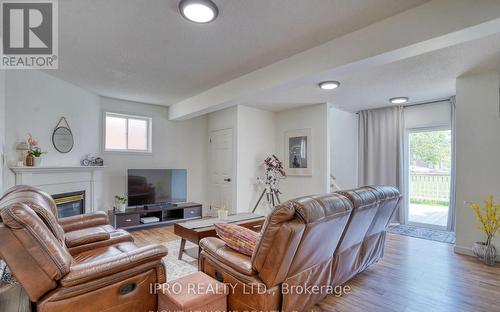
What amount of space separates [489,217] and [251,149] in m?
3.77

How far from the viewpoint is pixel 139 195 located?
4766mm

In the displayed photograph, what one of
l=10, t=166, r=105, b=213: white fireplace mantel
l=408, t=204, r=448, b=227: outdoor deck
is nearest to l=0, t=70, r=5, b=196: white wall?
l=10, t=166, r=105, b=213: white fireplace mantel

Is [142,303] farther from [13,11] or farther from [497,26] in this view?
[497,26]

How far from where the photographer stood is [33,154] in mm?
3350

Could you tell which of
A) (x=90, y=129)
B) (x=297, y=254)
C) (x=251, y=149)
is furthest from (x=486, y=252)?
(x=90, y=129)

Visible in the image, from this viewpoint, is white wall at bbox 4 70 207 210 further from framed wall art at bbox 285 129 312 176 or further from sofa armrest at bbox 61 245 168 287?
sofa armrest at bbox 61 245 168 287

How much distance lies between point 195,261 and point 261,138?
10.2ft

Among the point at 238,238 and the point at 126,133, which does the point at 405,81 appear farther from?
the point at 126,133

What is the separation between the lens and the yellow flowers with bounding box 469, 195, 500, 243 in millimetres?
3135

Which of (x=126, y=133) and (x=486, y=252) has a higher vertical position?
(x=126, y=133)

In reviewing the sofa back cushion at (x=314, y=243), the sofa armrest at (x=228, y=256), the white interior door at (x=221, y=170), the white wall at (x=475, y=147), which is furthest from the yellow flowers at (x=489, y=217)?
the white interior door at (x=221, y=170)

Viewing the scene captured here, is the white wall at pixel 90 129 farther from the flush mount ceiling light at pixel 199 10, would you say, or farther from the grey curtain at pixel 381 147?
the grey curtain at pixel 381 147

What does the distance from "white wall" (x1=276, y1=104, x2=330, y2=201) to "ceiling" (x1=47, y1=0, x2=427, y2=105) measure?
1.42 meters

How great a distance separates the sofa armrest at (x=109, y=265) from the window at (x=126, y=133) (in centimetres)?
374
